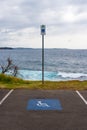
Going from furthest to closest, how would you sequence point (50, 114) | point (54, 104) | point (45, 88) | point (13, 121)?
point (45, 88)
point (54, 104)
point (50, 114)
point (13, 121)

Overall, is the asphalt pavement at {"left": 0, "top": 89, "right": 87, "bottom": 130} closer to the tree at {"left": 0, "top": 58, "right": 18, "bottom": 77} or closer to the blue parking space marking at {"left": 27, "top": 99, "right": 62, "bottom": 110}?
the blue parking space marking at {"left": 27, "top": 99, "right": 62, "bottom": 110}

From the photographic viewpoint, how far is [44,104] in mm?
11711

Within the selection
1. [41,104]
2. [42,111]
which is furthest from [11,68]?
[42,111]

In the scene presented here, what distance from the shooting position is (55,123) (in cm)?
901

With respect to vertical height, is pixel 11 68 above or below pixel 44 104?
below

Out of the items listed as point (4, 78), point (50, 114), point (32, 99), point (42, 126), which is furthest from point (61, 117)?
point (4, 78)

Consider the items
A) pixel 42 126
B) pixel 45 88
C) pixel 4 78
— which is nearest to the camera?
pixel 42 126

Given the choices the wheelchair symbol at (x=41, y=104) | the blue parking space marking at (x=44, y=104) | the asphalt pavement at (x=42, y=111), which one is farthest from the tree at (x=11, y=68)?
the wheelchair symbol at (x=41, y=104)

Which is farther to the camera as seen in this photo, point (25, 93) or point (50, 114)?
point (25, 93)

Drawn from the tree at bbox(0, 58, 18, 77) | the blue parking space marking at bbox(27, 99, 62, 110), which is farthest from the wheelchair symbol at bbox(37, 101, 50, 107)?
the tree at bbox(0, 58, 18, 77)

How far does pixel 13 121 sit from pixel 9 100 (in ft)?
10.8

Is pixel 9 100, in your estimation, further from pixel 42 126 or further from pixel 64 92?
pixel 42 126

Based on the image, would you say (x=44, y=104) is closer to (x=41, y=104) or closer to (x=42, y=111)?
(x=41, y=104)

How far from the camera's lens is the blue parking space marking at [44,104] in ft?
36.3
